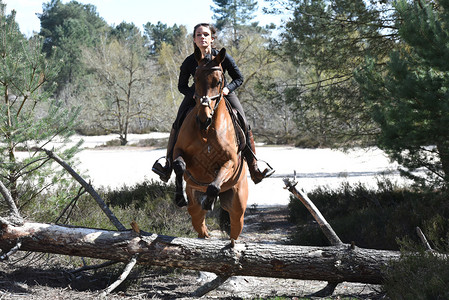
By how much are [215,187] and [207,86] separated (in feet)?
3.48

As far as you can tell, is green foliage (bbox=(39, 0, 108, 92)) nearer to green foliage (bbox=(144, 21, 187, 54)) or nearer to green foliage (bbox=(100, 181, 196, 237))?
green foliage (bbox=(144, 21, 187, 54))

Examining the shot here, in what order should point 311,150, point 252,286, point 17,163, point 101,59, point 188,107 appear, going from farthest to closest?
point 101,59, point 311,150, point 17,163, point 252,286, point 188,107

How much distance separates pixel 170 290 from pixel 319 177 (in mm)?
12447

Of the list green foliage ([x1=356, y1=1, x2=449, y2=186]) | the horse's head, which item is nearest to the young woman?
the horse's head

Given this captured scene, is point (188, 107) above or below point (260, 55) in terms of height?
below

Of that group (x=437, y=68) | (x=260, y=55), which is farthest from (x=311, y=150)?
(x=437, y=68)

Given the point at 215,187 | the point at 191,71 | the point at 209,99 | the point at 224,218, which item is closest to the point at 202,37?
the point at 191,71

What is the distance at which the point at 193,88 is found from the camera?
5.62 metres

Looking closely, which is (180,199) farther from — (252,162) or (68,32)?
(68,32)

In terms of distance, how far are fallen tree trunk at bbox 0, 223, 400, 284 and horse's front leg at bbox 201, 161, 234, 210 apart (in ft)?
2.11

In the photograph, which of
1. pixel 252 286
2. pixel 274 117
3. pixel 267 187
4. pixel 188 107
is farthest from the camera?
pixel 274 117

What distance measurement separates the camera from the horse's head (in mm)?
4711

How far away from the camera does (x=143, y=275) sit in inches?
250

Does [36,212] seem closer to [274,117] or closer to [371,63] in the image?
[371,63]
